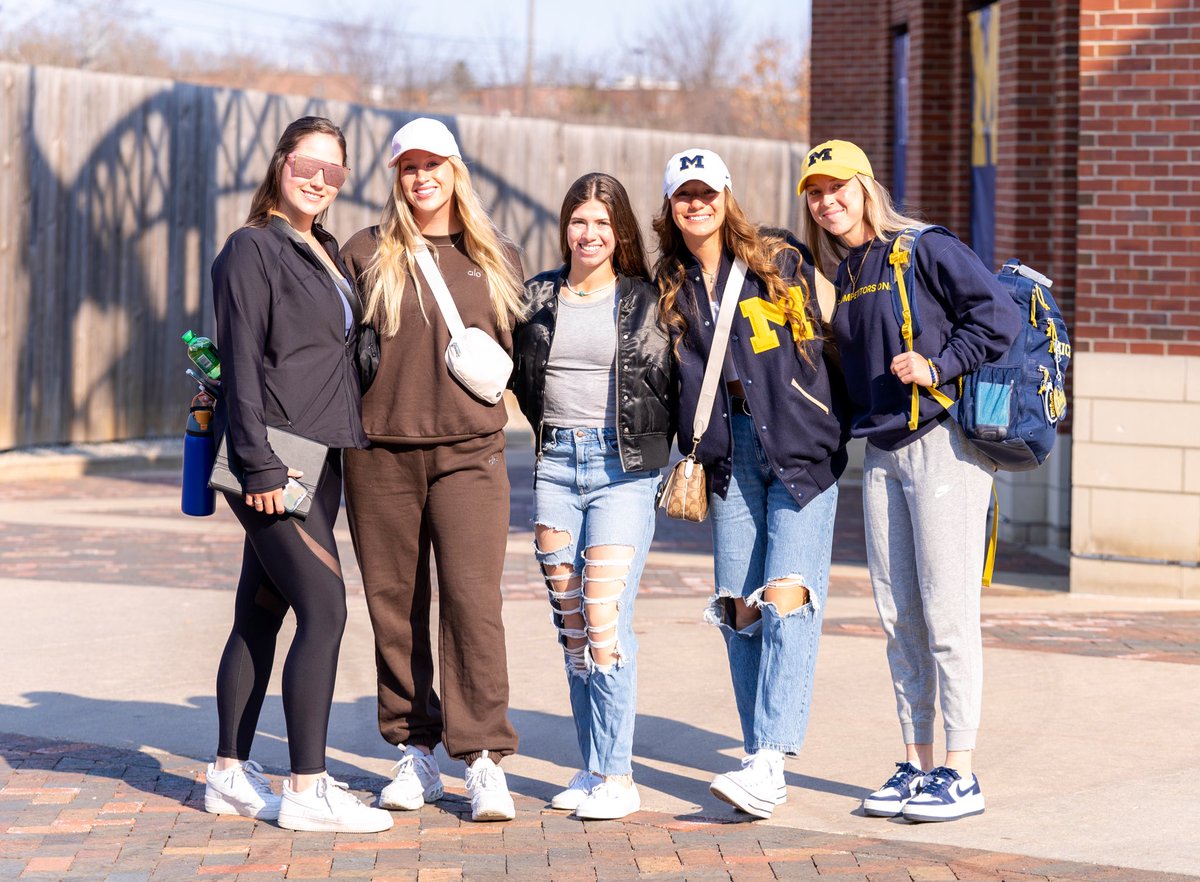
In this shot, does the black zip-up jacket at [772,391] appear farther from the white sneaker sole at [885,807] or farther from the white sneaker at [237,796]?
the white sneaker at [237,796]

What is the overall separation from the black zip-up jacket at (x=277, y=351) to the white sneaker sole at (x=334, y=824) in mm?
998

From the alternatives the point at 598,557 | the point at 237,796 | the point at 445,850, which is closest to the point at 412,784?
the point at 445,850

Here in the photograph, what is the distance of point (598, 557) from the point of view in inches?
207

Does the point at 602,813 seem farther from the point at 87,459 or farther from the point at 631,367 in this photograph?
the point at 87,459

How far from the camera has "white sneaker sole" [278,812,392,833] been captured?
5.13m

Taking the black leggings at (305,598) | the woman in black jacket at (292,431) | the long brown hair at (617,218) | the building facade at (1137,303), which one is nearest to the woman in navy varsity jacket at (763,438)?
the long brown hair at (617,218)

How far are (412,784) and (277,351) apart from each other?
1.39 meters

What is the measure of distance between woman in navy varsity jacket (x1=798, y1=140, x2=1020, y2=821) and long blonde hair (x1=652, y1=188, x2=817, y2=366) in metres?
0.12

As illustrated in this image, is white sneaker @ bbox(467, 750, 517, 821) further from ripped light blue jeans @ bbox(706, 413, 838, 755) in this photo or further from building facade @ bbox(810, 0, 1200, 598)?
building facade @ bbox(810, 0, 1200, 598)

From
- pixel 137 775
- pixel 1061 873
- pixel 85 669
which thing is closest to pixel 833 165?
pixel 1061 873

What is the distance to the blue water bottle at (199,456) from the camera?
17.0 ft

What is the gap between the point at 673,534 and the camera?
11.2 metres

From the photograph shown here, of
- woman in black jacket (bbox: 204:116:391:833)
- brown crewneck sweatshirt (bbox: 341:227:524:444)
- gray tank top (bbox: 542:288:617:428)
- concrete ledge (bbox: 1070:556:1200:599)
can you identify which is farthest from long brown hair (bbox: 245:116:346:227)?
concrete ledge (bbox: 1070:556:1200:599)

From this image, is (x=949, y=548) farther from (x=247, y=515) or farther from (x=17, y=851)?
(x=17, y=851)
